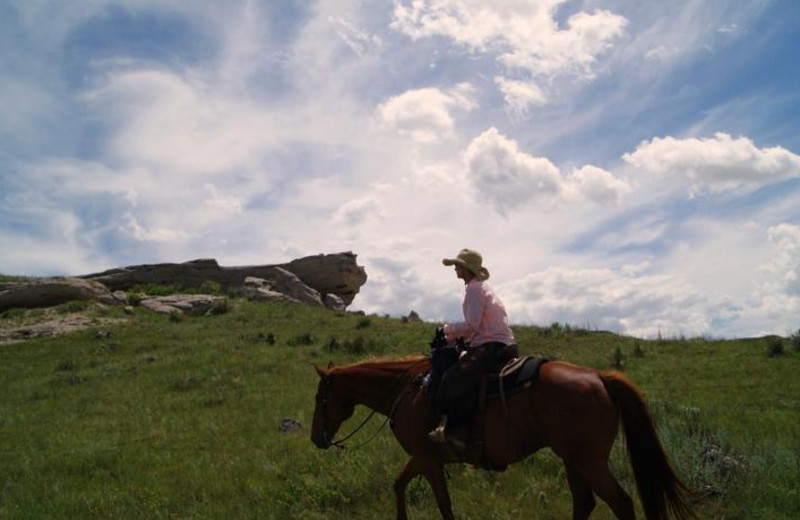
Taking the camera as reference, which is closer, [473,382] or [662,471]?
[662,471]

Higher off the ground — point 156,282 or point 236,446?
point 156,282

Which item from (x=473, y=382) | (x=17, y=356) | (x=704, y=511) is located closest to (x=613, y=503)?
(x=473, y=382)

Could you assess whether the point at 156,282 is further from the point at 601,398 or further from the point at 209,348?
the point at 601,398

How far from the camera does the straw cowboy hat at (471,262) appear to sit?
7.26 metres

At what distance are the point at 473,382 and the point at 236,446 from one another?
6705 millimetres

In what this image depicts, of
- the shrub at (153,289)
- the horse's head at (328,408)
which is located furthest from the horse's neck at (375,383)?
the shrub at (153,289)

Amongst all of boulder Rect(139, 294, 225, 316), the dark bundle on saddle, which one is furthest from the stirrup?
boulder Rect(139, 294, 225, 316)

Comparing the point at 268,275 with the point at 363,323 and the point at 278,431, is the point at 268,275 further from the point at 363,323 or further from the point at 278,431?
the point at 278,431

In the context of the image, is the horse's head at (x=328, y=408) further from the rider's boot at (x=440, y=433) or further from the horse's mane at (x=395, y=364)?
the rider's boot at (x=440, y=433)

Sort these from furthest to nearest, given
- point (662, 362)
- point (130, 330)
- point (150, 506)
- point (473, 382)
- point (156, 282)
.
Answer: point (156, 282) → point (130, 330) → point (662, 362) → point (150, 506) → point (473, 382)

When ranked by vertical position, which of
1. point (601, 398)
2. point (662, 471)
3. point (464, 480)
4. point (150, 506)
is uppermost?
point (601, 398)

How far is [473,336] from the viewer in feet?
23.6

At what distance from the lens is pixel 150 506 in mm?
8891

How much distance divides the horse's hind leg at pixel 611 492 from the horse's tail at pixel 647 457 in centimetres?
44
